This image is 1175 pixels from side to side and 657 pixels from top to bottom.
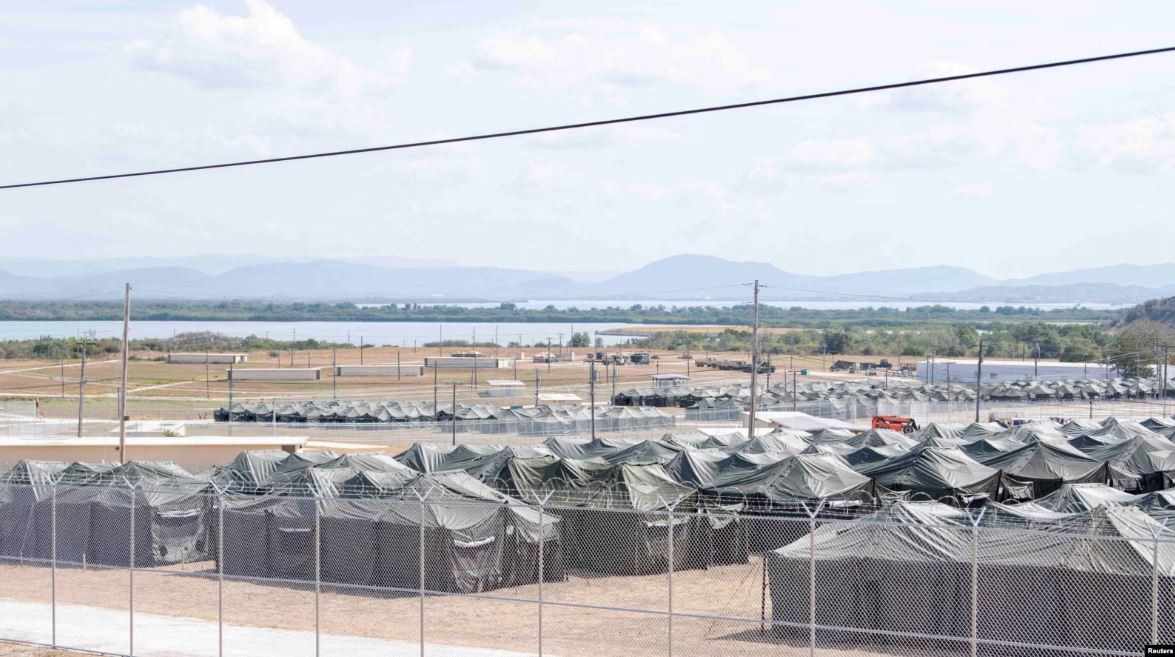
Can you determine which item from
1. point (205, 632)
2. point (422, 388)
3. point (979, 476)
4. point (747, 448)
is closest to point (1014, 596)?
point (205, 632)

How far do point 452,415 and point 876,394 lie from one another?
35013 millimetres

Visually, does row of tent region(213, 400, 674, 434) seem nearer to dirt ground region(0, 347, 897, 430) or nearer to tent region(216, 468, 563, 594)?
dirt ground region(0, 347, 897, 430)

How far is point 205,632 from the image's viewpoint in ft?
63.8

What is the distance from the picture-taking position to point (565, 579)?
24.5 m

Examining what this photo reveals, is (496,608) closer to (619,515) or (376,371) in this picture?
(619,515)

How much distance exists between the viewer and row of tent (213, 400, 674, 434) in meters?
68.7

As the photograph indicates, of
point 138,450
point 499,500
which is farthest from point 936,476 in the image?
point 138,450

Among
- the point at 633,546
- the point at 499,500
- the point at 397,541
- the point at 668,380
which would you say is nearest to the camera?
the point at 397,541

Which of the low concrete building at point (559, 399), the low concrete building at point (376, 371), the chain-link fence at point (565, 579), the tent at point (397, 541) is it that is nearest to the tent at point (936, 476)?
the chain-link fence at point (565, 579)

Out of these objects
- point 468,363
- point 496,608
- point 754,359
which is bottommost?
point 468,363

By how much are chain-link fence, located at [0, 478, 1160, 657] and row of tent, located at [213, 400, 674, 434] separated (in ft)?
129

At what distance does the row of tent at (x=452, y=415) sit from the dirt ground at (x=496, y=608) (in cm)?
4178

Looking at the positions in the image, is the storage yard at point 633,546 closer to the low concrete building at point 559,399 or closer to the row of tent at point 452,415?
the row of tent at point 452,415

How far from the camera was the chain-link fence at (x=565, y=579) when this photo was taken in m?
17.5
